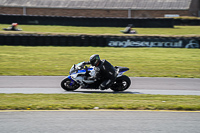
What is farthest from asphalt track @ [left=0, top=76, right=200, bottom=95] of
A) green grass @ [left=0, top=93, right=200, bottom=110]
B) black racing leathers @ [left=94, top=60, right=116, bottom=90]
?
green grass @ [left=0, top=93, right=200, bottom=110]

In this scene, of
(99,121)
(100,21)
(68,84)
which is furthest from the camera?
(100,21)

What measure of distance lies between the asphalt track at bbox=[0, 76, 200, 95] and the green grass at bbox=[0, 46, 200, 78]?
4.63ft

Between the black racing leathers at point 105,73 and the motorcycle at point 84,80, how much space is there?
18 cm

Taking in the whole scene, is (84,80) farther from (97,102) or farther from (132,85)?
(132,85)

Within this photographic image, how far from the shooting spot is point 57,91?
11297mm

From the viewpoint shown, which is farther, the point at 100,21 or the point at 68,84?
the point at 100,21

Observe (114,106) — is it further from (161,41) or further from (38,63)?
(161,41)

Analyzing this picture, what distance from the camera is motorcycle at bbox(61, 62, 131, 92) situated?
11.2m

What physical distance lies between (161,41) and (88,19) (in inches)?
466

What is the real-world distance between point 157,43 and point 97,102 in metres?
15.9

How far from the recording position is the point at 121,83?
11523mm

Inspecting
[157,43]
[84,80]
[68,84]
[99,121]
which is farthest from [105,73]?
[157,43]

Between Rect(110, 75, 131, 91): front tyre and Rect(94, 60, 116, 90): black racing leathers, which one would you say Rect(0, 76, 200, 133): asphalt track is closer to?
Rect(94, 60, 116, 90): black racing leathers

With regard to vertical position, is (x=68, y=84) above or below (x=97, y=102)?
above
